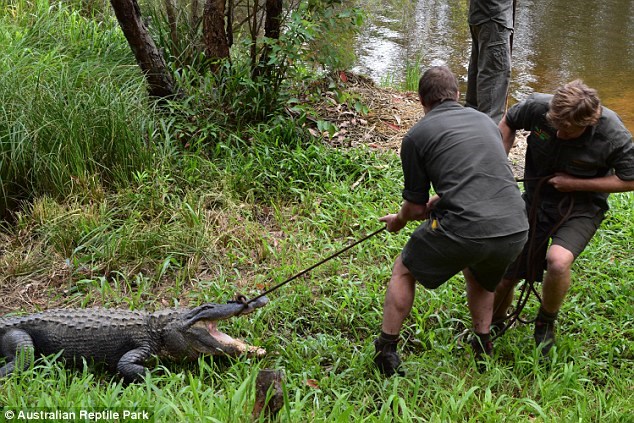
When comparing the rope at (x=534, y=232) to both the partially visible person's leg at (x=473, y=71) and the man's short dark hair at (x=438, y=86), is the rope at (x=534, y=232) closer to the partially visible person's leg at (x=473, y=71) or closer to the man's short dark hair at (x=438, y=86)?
the man's short dark hair at (x=438, y=86)

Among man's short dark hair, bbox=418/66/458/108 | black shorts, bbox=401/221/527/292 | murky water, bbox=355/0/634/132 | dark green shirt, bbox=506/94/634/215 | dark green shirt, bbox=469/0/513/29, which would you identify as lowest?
murky water, bbox=355/0/634/132

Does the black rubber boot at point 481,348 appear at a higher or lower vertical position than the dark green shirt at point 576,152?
lower

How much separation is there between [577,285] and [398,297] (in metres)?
1.65

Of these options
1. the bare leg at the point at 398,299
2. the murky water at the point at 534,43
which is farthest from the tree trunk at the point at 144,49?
the murky water at the point at 534,43

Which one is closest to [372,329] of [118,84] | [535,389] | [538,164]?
[535,389]

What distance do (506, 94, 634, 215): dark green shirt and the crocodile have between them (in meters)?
1.79

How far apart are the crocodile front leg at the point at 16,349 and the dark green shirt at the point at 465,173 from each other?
2.28 m

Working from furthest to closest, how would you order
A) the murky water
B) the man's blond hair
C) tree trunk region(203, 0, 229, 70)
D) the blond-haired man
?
the murky water, tree trunk region(203, 0, 229, 70), the blond-haired man, the man's blond hair

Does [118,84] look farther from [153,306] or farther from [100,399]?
[100,399]

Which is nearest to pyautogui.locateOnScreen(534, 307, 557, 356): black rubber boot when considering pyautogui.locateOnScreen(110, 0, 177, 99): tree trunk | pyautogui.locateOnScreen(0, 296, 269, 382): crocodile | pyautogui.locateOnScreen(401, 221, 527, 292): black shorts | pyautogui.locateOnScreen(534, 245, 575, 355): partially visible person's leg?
pyautogui.locateOnScreen(534, 245, 575, 355): partially visible person's leg

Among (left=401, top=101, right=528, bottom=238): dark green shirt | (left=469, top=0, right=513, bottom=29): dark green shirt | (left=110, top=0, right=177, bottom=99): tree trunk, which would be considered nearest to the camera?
(left=401, top=101, right=528, bottom=238): dark green shirt

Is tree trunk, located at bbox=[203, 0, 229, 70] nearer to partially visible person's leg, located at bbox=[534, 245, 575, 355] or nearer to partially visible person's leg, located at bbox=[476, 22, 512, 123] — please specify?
partially visible person's leg, located at bbox=[476, 22, 512, 123]

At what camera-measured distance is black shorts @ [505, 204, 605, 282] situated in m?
3.96

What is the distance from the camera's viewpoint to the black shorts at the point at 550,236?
3965mm
